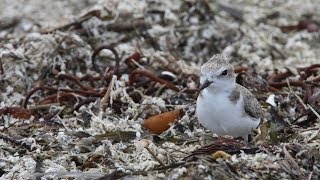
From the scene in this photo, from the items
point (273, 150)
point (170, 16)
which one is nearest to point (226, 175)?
point (273, 150)

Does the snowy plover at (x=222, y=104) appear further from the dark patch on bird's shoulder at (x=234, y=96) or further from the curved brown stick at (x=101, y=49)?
the curved brown stick at (x=101, y=49)

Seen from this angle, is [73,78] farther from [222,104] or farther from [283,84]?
[222,104]

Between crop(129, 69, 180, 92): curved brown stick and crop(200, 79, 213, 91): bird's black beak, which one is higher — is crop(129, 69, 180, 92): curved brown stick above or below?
below

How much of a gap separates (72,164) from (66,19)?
8.54ft

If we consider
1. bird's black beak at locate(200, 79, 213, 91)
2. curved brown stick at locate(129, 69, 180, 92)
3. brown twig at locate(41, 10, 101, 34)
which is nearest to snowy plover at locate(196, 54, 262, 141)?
bird's black beak at locate(200, 79, 213, 91)

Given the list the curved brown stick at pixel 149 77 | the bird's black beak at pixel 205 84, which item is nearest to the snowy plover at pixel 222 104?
the bird's black beak at pixel 205 84

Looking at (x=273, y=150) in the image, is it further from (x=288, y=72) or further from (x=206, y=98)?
(x=288, y=72)

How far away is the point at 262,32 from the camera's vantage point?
289 inches

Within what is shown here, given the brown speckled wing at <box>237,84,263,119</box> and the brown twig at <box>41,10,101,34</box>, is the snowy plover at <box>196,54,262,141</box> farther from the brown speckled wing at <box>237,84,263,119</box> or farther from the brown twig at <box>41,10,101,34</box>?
the brown twig at <box>41,10,101,34</box>

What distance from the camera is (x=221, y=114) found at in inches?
171

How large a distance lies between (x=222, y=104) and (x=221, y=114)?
0.18 ft

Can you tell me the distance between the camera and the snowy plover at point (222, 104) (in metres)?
4.36

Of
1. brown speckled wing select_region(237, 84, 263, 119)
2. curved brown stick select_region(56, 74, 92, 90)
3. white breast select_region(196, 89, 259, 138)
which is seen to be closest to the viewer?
white breast select_region(196, 89, 259, 138)

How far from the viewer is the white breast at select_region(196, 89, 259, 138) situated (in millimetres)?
4352
